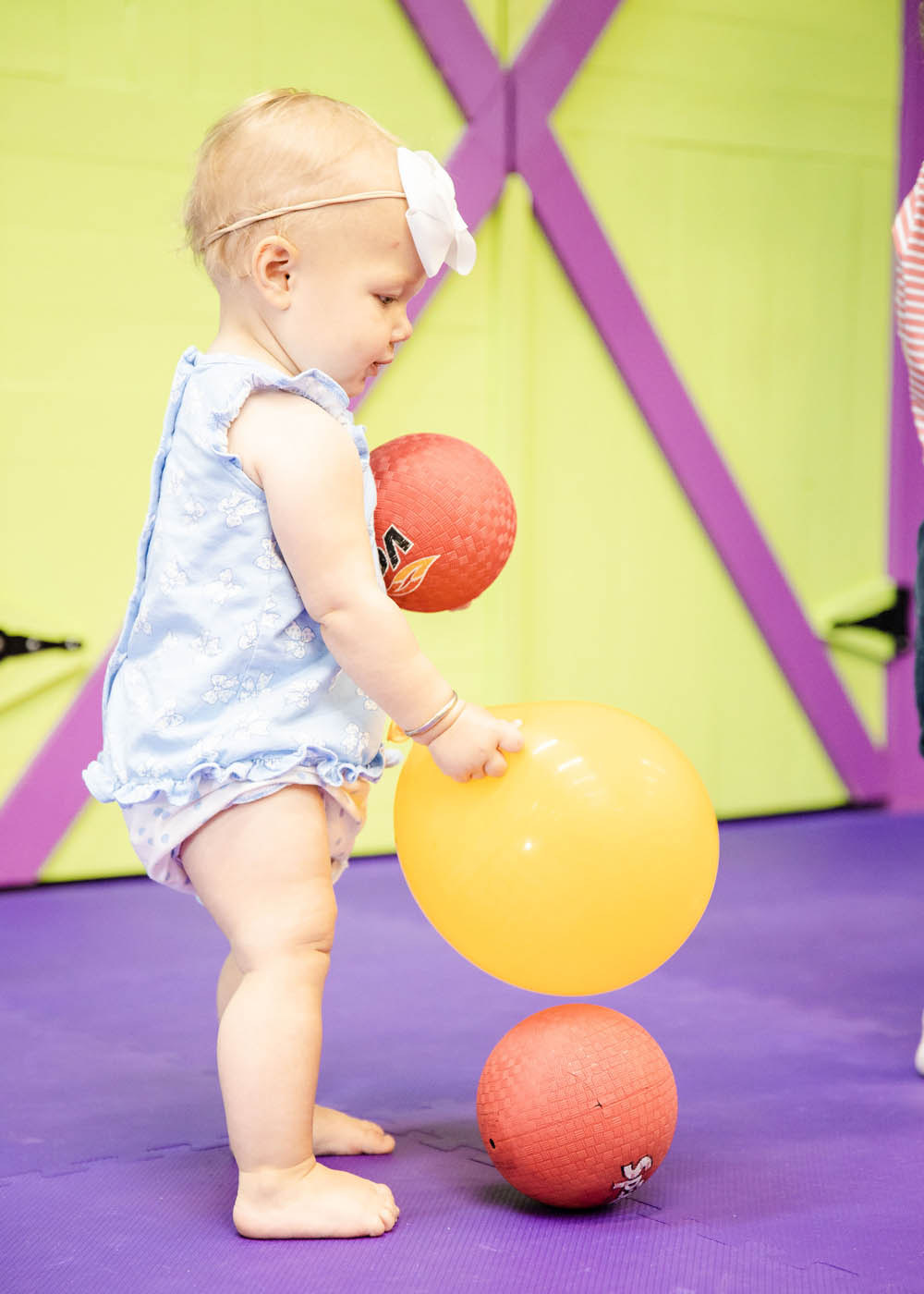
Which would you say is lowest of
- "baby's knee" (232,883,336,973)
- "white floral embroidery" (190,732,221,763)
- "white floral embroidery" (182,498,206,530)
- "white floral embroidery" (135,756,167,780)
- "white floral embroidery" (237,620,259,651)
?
"baby's knee" (232,883,336,973)

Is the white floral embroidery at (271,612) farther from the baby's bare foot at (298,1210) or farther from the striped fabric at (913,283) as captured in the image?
the striped fabric at (913,283)

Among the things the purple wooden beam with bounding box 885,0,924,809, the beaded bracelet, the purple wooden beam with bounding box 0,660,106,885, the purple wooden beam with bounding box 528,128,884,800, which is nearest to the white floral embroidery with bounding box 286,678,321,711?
the beaded bracelet

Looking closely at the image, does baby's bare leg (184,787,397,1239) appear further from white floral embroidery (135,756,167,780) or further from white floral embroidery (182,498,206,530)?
white floral embroidery (182,498,206,530)

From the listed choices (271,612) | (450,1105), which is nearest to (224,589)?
(271,612)

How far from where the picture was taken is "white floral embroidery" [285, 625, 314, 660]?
1.45 m

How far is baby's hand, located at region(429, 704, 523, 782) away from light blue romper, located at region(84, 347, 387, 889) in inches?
4.6

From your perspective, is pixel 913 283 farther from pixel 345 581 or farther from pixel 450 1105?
pixel 450 1105

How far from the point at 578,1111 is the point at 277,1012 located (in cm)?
30

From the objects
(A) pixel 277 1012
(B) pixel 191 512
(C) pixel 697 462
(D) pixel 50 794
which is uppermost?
(B) pixel 191 512

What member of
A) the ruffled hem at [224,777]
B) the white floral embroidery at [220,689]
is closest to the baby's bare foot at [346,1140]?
the ruffled hem at [224,777]

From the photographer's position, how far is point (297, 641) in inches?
57.2

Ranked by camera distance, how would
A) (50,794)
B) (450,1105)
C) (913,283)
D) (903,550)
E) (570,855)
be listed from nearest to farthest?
1. (570,855)
2. (450,1105)
3. (913,283)
4. (50,794)
5. (903,550)

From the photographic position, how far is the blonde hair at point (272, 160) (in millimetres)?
1423

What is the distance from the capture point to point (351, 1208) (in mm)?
1390
